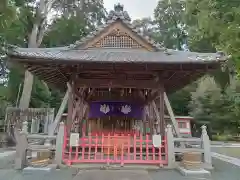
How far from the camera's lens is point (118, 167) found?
6539 millimetres

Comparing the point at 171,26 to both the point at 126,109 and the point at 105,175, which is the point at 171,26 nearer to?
the point at 126,109

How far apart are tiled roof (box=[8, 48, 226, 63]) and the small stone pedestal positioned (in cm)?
272

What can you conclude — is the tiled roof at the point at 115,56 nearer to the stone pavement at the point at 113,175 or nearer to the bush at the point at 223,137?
the stone pavement at the point at 113,175

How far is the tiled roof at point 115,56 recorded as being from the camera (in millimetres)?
6745

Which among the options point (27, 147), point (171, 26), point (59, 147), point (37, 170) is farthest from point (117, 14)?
point (171, 26)

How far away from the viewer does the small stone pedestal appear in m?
5.79

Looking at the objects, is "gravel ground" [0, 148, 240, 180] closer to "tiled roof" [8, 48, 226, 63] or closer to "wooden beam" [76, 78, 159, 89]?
"wooden beam" [76, 78, 159, 89]

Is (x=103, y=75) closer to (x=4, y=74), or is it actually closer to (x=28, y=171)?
(x=28, y=171)

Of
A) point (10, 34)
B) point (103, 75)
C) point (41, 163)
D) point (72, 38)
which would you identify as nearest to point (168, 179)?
point (41, 163)

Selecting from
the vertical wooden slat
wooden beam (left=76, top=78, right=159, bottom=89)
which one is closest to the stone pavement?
the vertical wooden slat

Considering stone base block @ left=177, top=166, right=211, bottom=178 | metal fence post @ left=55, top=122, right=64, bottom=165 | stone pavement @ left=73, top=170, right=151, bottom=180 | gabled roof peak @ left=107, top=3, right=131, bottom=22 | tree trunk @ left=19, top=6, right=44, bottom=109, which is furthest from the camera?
tree trunk @ left=19, top=6, right=44, bottom=109

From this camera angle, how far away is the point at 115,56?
7.66 meters

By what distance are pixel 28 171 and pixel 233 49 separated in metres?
5.83

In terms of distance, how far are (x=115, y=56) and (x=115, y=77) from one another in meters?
0.77
